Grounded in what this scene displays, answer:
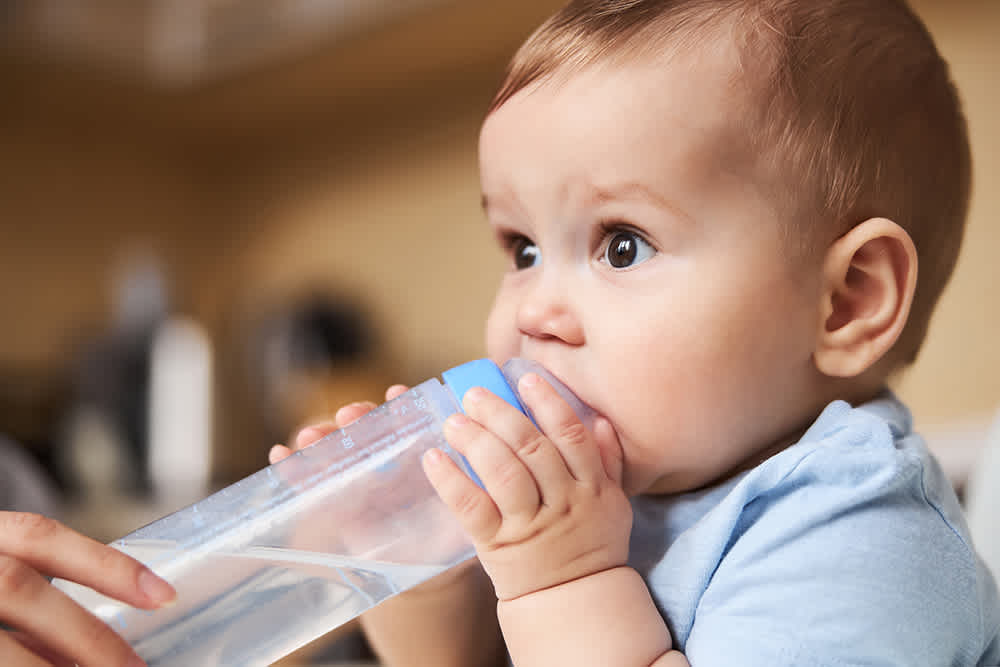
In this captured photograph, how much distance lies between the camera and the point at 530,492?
0.56 m

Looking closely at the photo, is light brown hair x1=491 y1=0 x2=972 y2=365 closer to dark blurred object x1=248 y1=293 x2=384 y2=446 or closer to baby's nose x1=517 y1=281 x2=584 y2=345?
baby's nose x1=517 y1=281 x2=584 y2=345

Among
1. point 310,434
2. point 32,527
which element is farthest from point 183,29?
point 32,527

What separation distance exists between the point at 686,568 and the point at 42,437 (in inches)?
87.0

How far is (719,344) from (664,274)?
0.06 m

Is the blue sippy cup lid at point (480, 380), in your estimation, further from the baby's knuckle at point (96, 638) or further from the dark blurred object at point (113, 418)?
the dark blurred object at point (113, 418)

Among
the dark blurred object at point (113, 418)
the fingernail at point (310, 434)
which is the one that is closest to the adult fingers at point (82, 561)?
the fingernail at point (310, 434)

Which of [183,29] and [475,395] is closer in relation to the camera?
[475,395]

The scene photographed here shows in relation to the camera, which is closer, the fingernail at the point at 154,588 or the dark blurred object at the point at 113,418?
the fingernail at the point at 154,588

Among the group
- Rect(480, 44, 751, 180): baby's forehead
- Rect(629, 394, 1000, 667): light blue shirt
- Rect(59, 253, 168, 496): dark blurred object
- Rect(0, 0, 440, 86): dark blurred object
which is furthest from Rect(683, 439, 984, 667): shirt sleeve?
Rect(59, 253, 168, 496): dark blurred object

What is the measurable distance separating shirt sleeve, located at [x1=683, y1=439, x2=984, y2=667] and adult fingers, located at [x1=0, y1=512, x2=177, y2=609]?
12.6 inches

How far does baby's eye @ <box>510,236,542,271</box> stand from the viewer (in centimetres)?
72

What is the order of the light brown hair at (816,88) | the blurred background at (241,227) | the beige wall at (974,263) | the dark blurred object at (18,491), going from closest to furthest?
the light brown hair at (816,88) → the dark blurred object at (18,491) → the beige wall at (974,263) → the blurred background at (241,227)

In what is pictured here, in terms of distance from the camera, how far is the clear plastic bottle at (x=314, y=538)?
61 centimetres

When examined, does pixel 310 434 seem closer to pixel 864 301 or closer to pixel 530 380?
pixel 530 380
